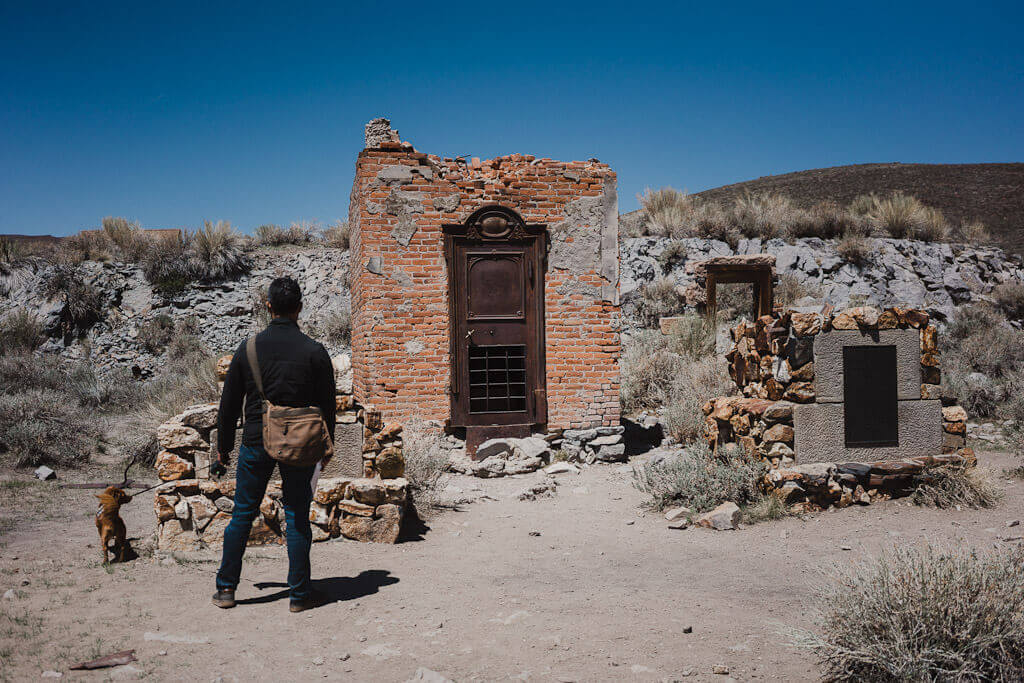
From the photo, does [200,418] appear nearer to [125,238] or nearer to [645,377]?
[645,377]

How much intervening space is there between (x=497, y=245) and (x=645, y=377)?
4.48 meters

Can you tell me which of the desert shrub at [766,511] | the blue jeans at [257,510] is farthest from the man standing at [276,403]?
the desert shrub at [766,511]

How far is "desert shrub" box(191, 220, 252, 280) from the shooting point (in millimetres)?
18250

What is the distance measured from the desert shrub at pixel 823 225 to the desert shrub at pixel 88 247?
65.4 feet

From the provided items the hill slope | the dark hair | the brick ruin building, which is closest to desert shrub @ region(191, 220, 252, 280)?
the brick ruin building

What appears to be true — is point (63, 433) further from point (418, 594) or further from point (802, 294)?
point (802, 294)

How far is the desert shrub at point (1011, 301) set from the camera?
1614 cm

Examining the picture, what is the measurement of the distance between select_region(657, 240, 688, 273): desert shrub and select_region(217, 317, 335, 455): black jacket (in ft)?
48.2

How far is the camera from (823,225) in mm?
18703

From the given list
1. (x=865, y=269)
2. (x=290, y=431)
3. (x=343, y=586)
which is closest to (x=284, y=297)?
(x=290, y=431)

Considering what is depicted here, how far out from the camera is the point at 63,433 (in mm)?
8492

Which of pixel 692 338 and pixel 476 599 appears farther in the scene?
pixel 692 338

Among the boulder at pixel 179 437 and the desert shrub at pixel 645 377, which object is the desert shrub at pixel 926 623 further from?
the desert shrub at pixel 645 377

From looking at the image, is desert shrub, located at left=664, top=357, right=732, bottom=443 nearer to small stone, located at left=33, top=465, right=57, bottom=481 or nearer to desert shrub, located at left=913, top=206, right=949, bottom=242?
small stone, located at left=33, top=465, right=57, bottom=481
